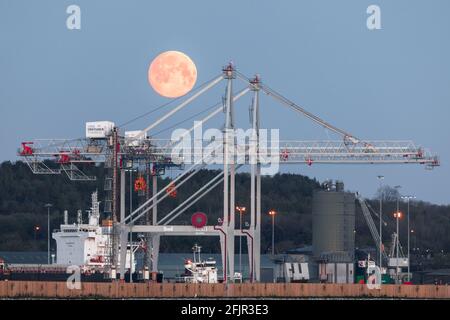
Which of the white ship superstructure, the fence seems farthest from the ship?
the fence

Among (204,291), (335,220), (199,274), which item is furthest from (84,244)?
(204,291)

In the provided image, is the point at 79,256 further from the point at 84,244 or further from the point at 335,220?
the point at 335,220

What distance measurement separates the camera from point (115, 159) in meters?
123

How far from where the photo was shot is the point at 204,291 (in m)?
95.1

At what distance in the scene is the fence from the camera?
308ft

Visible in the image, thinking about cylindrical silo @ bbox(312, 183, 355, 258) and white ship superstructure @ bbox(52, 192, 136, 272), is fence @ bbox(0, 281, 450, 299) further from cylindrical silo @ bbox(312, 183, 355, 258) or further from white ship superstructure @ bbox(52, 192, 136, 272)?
cylindrical silo @ bbox(312, 183, 355, 258)

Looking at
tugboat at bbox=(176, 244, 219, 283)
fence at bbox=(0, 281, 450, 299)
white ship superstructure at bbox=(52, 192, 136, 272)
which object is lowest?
fence at bbox=(0, 281, 450, 299)

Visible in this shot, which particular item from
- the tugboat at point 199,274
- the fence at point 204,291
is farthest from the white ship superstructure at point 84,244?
the fence at point 204,291

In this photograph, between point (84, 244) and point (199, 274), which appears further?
point (84, 244)
